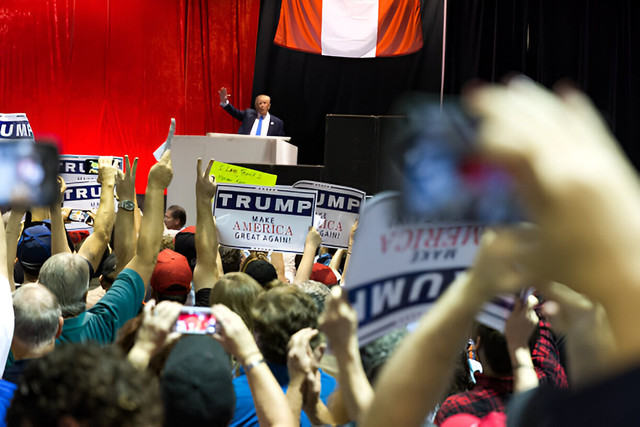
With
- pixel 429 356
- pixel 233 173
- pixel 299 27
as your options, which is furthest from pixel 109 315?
pixel 299 27

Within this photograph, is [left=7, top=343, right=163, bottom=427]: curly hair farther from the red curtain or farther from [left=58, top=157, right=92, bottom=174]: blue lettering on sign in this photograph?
the red curtain

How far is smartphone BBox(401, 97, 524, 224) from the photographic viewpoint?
765mm

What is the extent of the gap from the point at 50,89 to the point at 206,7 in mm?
2762

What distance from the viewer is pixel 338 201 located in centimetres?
412

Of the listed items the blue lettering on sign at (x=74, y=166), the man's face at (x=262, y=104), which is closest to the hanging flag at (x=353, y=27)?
the man's face at (x=262, y=104)

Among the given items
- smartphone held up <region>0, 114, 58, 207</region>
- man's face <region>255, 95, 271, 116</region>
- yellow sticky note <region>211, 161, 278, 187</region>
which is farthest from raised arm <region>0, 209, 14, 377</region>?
man's face <region>255, 95, 271, 116</region>

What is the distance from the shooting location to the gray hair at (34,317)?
1.89 m

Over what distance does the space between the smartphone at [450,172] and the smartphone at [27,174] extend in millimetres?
1195

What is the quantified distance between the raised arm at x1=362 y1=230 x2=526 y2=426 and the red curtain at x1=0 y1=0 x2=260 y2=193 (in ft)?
34.1

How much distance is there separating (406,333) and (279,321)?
0.41m

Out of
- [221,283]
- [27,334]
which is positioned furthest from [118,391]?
[221,283]

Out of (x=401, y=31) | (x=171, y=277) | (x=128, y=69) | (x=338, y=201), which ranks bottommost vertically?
(x=171, y=277)

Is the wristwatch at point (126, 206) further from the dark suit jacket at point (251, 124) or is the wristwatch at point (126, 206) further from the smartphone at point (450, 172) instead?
the dark suit jacket at point (251, 124)

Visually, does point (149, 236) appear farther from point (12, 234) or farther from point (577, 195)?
point (577, 195)
